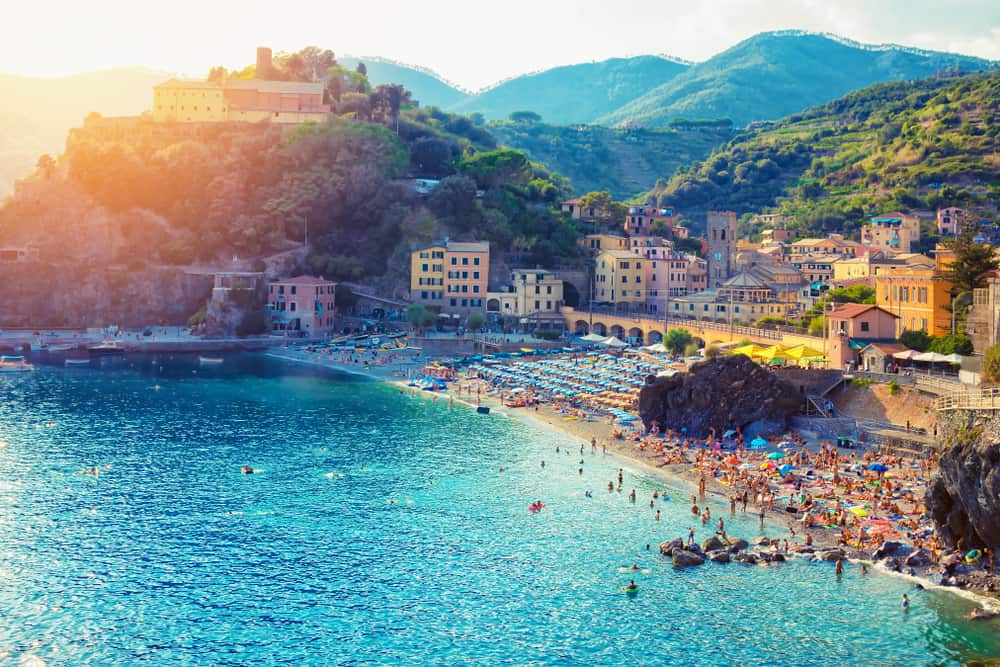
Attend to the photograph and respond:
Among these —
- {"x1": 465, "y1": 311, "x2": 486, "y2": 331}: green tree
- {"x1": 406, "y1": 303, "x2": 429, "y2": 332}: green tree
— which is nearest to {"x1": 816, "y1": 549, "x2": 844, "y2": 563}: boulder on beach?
{"x1": 465, "y1": 311, "x2": 486, "y2": 331}: green tree

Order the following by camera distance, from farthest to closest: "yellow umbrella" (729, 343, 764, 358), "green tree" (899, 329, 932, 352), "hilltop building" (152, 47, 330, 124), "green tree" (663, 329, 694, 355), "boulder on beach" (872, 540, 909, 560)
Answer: "hilltop building" (152, 47, 330, 124) < "green tree" (663, 329, 694, 355) < "yellow umbrella" (729, 343, 764, 358) < "green tree" (899, 329, 932, 352) < "boulder on beach" (872, 540, 909, 560)

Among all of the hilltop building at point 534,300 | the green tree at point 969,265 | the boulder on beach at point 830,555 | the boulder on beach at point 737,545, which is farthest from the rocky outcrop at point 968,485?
the hilltop building at point 534,300

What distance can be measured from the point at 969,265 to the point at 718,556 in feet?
80.1

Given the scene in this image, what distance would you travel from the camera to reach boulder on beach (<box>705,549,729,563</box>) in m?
29.6

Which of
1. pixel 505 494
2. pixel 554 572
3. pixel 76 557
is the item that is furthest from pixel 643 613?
pixel 76 557

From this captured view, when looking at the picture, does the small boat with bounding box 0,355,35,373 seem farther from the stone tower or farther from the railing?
the railing

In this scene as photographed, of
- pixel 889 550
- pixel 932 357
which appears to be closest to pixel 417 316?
pixel 932 357

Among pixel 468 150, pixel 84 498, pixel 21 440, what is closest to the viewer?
pixel 84 498

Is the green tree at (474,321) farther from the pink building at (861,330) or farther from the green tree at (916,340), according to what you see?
the green tree at (916,340)

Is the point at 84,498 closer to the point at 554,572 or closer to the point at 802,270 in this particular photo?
the point at 554,572

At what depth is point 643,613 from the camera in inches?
1027

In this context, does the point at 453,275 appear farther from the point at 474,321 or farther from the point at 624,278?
the point at 624,278

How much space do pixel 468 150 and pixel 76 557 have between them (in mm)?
85679

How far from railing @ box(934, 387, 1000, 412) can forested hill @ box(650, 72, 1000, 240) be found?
2716 inches
